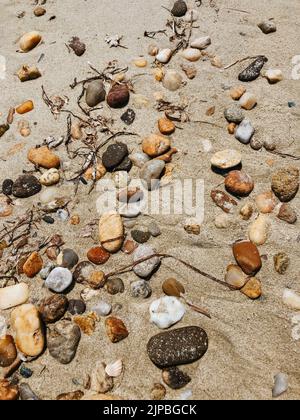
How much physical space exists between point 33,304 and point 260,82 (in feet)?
7.66

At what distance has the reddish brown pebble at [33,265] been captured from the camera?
2.56 m

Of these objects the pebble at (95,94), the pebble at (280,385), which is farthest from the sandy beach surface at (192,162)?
the pebble at (95,94)

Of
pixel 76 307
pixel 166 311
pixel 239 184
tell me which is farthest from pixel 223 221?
pixel 76 307

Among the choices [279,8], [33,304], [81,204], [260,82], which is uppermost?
[279,8]

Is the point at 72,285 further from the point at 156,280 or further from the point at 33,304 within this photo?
the point at 156,280

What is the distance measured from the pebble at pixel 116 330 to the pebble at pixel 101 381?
167 mm

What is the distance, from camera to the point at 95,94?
3135 mm

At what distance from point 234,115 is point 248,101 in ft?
0.57

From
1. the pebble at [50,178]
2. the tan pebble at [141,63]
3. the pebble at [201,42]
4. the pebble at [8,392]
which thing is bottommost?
the pebble at [8,392]

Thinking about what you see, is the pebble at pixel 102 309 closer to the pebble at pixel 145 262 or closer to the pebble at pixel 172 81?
the pebble at pixel 145 262

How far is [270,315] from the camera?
234 cm

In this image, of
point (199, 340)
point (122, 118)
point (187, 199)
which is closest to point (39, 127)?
point (122, 118)

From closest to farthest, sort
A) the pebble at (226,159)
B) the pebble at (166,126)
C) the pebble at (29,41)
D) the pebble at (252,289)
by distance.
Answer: the pebble at (252,289) → the pebble at (226,159) → the pebble at (166,126) → the pebble at (29,41)
